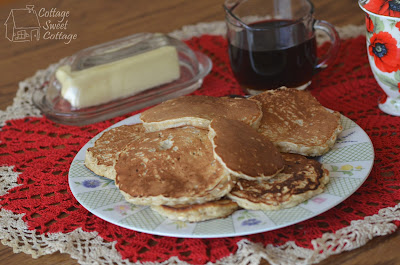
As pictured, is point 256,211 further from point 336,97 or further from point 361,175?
point 336,97

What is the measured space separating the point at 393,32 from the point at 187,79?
69 cm

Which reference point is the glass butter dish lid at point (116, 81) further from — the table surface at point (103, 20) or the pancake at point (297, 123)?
the pancake at point (297, 123)

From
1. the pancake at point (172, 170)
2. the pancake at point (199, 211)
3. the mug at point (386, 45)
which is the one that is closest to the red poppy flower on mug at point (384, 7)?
the mug at point (386, 45)

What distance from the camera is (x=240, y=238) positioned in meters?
1.00

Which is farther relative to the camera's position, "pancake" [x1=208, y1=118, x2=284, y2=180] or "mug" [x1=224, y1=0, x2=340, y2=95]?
"mug" [x1=224, y1=0, x2=340, y2=95]

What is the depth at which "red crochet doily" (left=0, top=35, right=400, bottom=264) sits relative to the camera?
1001mm

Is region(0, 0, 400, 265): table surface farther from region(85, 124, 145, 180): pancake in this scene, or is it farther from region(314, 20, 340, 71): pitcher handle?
region(85, 124, 145, 180): pancake

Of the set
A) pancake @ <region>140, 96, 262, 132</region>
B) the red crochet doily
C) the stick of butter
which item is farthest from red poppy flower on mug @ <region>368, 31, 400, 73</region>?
the stick of butter

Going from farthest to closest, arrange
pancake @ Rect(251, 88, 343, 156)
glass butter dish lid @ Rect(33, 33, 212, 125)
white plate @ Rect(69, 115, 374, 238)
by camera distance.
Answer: glass butter dish lid @ Rect(33, 33, 212, 125) → pancake @ Rect(251, 88, 343, 156) → white plate @ Rect(69, 115, 374, 238)

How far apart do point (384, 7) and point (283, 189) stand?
0.57 meters

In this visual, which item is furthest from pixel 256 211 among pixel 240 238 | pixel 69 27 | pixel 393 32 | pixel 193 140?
pixel 69 27

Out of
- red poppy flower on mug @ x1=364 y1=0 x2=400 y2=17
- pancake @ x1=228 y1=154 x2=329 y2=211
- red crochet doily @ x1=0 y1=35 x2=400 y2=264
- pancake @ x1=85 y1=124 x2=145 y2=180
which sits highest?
red poppy flower on mug @ x1=364 y1=0 x2=400 y2=17

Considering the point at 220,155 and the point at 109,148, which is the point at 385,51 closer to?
Answer: the point at 220,155

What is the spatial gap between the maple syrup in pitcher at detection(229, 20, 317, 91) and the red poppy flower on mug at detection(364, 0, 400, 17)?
0.78 ft
